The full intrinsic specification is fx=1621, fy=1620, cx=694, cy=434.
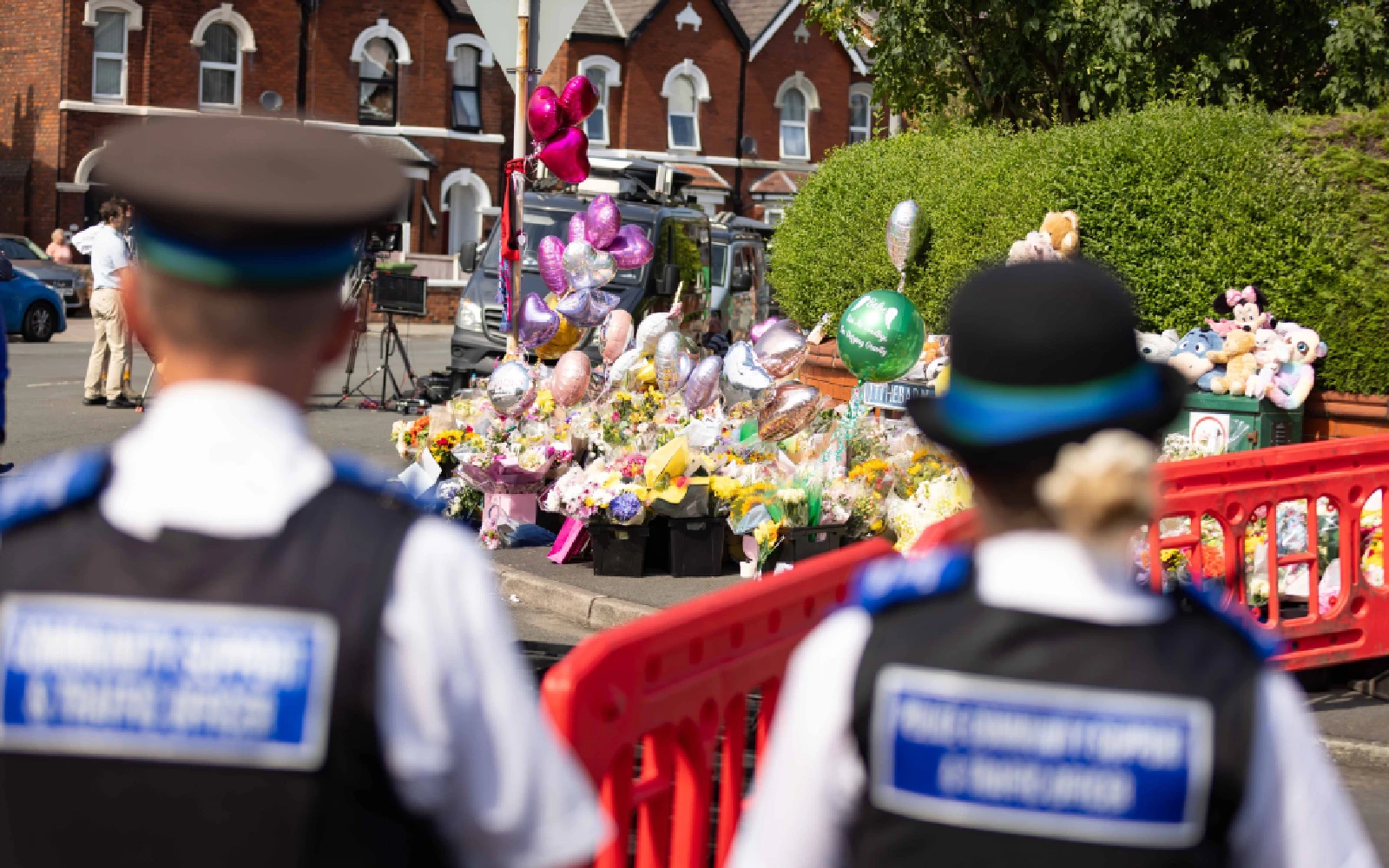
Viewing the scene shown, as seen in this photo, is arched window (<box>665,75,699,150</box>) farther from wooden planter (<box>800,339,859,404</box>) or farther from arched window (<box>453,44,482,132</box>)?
wooden planter (<box>800,339,859,404</box>)

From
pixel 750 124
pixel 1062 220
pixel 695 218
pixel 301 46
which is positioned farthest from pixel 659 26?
pixel 1062 220

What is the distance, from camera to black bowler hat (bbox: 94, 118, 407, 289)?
1.62 meters

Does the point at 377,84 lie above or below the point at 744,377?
above

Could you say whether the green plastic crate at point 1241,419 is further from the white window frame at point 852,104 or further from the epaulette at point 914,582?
the white window frame at point 852,104

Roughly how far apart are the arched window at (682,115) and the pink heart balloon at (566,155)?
33.2 meters

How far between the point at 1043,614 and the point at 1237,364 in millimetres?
8916

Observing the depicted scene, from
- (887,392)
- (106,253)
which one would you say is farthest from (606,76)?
(887,392)

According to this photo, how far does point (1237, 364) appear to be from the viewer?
10125 mm

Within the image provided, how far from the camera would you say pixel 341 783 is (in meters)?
1.60

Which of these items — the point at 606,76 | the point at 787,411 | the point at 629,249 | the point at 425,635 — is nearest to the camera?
the point at 425,635

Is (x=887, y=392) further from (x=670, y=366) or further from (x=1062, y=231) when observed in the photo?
(x=1062, y=231)

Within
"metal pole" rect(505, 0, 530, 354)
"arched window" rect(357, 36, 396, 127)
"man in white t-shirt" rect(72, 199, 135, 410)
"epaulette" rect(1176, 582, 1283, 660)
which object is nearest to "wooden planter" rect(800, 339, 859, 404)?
"metal pole" rect(505, 0, 530, 354)

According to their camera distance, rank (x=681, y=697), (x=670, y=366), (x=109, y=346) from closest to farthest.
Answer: (x=681, y=697)
(x=670, y=366)
(x=109, y=346)

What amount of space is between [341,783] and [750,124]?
143 feet
